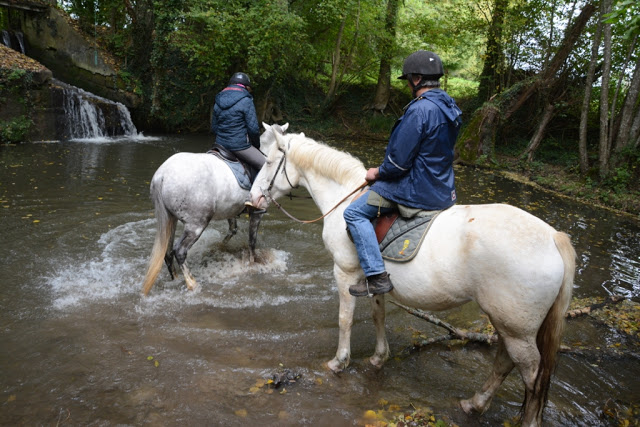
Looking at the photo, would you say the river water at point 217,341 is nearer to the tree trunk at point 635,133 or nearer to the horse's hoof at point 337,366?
the horse's hoof at point 337,366

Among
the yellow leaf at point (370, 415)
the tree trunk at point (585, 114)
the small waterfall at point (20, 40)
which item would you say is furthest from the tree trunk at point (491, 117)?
the small waterfall at point (20, 40)

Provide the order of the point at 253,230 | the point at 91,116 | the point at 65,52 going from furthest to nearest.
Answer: the point at 65,52 < the point at 91,116 < the point at 253,230

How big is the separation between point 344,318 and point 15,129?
14471mm

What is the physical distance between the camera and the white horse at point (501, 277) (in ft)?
9.47

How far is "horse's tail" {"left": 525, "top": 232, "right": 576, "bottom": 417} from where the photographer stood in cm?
288

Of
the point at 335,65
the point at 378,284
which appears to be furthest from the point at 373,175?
the point at 335,65

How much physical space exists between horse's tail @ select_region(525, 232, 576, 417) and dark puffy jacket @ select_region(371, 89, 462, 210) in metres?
0.96

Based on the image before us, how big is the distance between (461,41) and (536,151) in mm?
5858

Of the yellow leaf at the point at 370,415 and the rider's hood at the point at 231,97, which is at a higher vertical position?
the rider's hood at the point at 231,97

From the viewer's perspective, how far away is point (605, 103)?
1225 cm

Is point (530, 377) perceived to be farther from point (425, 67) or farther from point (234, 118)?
point (234, 118)

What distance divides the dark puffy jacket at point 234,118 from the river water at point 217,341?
6.37ft

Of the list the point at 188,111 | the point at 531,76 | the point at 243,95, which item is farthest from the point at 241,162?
the point at 531,76

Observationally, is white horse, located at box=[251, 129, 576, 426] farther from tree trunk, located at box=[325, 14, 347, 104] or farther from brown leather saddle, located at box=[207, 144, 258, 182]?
tree trunk, located at box=[325, 14, 347, 104]
